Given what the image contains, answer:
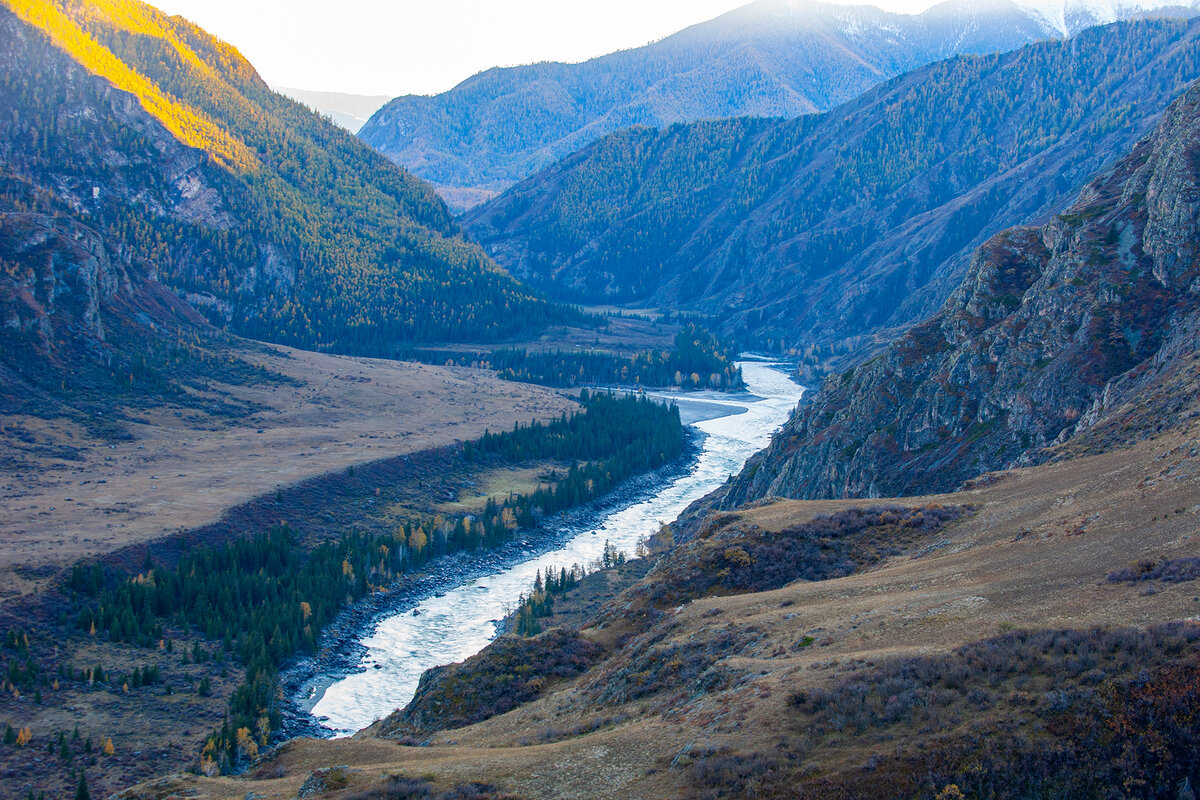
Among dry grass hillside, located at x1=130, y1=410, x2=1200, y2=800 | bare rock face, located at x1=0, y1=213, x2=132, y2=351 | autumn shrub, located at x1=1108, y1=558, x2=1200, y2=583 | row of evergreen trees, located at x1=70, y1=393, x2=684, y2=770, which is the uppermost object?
bare rock face, located at x1=0, y1=213, x2=132, y2=351

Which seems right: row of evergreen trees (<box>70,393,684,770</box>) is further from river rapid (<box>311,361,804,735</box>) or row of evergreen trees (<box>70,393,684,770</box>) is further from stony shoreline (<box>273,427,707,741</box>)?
river rapid (<box>311,361,804,735</box>)

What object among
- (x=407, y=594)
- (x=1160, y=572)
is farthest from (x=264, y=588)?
(x=1160, y=572)

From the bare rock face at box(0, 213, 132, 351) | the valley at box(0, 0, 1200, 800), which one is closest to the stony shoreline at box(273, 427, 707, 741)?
the valley at box(0, 0, 1200, 800)

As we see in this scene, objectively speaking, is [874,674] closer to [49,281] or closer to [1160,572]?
[1160,572]

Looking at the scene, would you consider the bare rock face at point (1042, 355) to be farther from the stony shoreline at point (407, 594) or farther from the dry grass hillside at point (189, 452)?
the dry grass hillside at point (189, 452)

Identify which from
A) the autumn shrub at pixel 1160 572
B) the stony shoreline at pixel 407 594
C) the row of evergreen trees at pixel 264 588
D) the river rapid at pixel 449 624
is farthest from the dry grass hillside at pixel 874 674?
the stony shoreline at pixel 407 594
